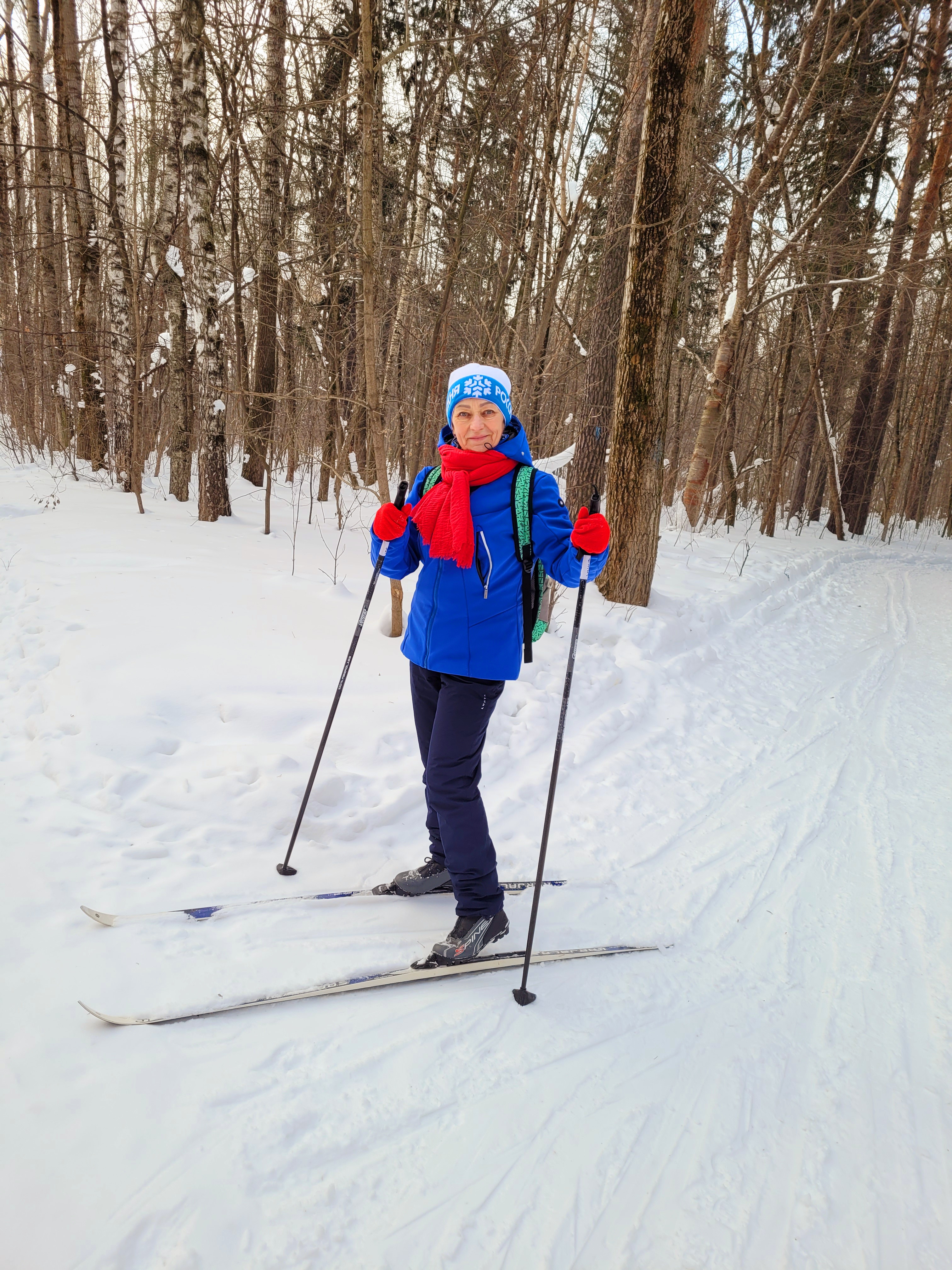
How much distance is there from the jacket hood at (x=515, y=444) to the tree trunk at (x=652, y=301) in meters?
3.87

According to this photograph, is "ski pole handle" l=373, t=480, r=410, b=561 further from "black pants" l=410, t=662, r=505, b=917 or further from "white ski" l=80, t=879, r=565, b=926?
"white ski" l=80, t=879, r=565, b=926

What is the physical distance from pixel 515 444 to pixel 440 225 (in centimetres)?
933

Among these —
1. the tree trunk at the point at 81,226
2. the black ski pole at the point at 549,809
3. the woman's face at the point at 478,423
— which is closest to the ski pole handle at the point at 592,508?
the black ski pole at the point at 549,809

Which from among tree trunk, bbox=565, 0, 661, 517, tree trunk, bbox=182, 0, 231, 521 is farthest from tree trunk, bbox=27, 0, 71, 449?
tree trunk, bbox=565, 0, 661, 517

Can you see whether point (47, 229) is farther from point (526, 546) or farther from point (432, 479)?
point (526, 546)

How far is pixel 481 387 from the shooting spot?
7.81ft

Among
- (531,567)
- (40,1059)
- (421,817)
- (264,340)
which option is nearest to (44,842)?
(40,1059)

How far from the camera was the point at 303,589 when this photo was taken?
574 centimetres

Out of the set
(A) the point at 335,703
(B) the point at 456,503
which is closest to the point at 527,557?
(B) the point at 456,503

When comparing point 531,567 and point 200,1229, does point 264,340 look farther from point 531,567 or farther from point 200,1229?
point 200,1229

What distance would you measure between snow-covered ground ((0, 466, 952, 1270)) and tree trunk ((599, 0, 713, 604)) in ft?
5.74

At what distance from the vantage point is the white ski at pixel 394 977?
1.97 meters

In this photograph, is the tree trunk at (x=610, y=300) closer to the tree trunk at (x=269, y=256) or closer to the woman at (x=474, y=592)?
the tree trunk at (x=269, y=256)

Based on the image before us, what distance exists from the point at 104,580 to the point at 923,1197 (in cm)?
580
